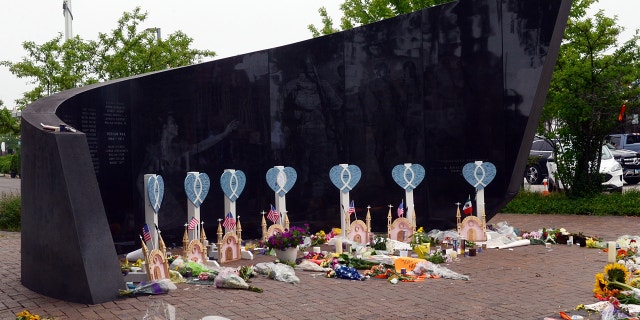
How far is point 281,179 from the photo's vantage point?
1206 centimetres

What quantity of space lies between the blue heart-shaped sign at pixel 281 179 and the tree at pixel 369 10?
8860 millimetres

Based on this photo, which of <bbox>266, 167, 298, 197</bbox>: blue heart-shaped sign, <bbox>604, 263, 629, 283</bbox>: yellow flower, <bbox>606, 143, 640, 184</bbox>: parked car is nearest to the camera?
<bbox>604, 263, 629, 283</bbox>: yellow flower

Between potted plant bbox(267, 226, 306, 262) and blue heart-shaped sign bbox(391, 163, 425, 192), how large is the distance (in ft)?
9.34

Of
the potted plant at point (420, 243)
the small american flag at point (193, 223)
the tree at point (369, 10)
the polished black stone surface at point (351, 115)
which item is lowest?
the potted plant at point (420, 243)

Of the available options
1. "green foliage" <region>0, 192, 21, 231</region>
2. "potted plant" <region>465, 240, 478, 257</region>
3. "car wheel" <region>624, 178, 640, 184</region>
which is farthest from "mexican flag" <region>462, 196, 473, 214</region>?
"car wheel" <region>624, 178, 640, 184</region>

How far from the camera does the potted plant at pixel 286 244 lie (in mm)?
9852

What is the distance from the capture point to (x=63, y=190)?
7441mm

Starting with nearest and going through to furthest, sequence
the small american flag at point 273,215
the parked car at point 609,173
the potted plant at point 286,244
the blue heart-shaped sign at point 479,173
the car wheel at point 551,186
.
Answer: the potted plant at point 286,244, the small american flag at point 273,215, the blue heart-shaped sign at point 479,173, the parked car at point 609,173, the car wheel at point 551,186

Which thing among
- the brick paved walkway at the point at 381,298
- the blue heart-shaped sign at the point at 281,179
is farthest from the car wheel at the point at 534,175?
the brick paved walkway at the point at 381,298

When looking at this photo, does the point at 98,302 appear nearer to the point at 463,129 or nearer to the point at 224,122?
the point at 224,122

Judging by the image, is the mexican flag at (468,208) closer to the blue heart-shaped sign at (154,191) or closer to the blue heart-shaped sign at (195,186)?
the blue heart-shaped sign at (195,186)

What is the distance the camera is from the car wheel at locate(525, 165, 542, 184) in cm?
2246

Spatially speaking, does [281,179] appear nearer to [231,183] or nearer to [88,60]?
[231,183]

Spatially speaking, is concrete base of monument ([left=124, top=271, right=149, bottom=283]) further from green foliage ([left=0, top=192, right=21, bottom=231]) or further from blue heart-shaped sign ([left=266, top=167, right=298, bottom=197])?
Result: green foliage ([left=0, top=192, right=21, bottom=231])
